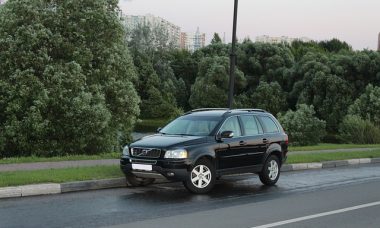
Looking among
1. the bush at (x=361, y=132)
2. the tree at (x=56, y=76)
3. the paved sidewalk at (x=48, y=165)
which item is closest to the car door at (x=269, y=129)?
the paved sidewalk at (x=48, y=165)

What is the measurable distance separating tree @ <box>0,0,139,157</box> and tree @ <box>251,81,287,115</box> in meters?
38.1

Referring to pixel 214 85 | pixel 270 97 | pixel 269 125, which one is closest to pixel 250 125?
pixel 269 125

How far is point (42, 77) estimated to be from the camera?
20.1 m

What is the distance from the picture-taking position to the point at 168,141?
1138 centimetres

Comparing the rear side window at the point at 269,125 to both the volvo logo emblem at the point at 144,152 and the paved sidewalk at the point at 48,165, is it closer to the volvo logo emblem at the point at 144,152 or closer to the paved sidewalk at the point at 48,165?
the volvo logo emblem at the point at 144,152

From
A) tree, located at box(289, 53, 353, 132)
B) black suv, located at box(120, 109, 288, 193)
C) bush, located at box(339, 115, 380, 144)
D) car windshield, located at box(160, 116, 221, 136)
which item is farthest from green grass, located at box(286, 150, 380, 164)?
tree, located at box(289, 53, 353, 132)

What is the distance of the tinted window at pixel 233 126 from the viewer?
40.5 feet

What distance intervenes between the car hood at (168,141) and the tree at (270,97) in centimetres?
4782

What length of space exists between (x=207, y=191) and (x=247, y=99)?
2026 inches

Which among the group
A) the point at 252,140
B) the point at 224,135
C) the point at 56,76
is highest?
the point at 56,76

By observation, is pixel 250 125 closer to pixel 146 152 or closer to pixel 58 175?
pixel 146 152

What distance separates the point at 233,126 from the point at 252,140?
0.56 m

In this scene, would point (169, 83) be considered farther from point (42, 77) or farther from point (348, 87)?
point (42, 77)

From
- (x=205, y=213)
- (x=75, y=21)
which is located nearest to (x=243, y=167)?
(x=205, y=213)
